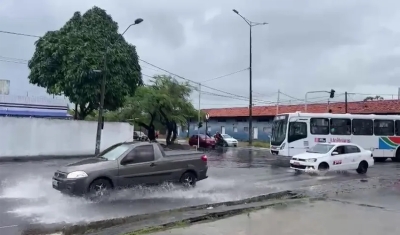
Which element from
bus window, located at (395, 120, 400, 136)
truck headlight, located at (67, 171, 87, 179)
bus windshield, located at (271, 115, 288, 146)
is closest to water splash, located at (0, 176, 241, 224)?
truck headlight, located at (67, 171, 87, 179)

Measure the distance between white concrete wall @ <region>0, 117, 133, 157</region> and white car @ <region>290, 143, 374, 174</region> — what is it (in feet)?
59.5

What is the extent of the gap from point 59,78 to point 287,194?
2476 cm

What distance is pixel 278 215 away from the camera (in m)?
10.0

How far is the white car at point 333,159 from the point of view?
794 inches

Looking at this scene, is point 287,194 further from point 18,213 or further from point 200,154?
point 18,213

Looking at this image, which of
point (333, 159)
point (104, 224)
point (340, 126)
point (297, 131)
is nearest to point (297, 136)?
point (297, 131)

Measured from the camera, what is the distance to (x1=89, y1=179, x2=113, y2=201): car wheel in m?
11.9

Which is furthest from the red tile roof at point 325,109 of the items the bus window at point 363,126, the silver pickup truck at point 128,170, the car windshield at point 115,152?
the car windshield at point 115,152

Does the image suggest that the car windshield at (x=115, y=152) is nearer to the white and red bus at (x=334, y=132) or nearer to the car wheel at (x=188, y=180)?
the car wheel at (x=188, y=180)

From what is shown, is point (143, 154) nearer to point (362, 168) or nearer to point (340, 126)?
point (362, 168)

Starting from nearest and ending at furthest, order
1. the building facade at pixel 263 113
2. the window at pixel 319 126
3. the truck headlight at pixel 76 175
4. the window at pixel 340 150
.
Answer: the truck headlight at pixel 76 175
the window at pixel 340 150
the window at pixel 319 126
the building facade at pixel 263 113

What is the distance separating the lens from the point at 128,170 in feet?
41.8

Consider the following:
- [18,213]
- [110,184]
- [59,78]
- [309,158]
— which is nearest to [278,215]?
[110,184]

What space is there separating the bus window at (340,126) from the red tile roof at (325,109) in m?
20.8
